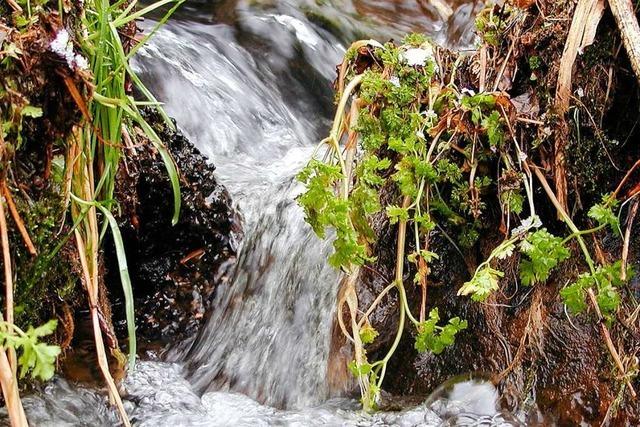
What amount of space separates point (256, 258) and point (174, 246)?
40 centimetres

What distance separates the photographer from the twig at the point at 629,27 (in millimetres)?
2172

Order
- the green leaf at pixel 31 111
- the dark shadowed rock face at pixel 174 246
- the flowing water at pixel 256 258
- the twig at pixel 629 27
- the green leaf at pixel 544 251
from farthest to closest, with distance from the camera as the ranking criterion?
the dark shadowed rock face at pixel 174 246 → the flowing water at pixel 256 258 → the twig at pixel 629 27 → the green leaf at pixel 544 251 → the green leaf at pixel 31 111

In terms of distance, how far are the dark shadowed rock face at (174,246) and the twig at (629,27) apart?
1958mm

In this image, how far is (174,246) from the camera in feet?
11.5

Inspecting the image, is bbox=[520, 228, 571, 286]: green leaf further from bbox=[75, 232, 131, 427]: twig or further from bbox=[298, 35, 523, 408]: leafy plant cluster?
bbox=[75, 232, 131, 427]: twig

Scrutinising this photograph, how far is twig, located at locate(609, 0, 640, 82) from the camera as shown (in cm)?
217

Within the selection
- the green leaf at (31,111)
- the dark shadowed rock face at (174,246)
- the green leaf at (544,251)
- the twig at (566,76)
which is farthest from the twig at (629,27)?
the dark shadowed rock face at (174,246)

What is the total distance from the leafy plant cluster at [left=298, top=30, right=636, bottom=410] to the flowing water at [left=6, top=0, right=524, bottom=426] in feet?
1.42

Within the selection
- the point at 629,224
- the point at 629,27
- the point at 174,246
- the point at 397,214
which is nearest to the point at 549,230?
the point at 629,224

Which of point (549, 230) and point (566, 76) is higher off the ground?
point (566, 76)

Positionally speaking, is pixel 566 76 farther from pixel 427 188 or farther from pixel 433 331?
pixel 433 331

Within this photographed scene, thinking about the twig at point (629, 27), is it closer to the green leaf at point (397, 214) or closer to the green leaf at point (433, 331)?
the green leaf at point (397, 214)

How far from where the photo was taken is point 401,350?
2592mm

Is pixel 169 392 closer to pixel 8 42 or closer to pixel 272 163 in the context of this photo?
pixel 8 42
